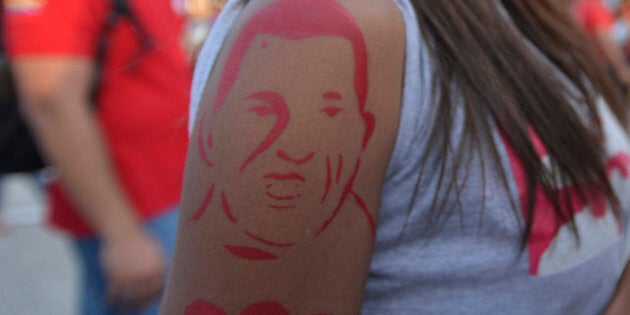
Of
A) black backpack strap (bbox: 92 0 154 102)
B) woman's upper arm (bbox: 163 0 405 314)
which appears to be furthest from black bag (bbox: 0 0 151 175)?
woman's upper arm (bbox: 163 0 405 314)

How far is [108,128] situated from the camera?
1.94m

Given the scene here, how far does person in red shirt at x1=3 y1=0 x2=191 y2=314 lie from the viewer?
1.80 metres

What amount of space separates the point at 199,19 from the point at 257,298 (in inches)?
83.1

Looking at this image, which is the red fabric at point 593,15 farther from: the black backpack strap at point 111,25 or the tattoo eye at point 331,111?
the tattoo eye at point 331,111

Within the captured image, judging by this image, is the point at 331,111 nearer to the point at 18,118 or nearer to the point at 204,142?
the point at 204,142

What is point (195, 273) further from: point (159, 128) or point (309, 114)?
point (159, 128)

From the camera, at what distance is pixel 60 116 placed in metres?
1.82

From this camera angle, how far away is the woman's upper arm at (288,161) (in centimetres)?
77

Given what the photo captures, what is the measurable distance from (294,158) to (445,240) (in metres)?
0.24

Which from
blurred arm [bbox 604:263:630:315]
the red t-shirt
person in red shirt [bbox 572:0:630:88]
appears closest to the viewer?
blurred arm [bbox 604:263:630:315]

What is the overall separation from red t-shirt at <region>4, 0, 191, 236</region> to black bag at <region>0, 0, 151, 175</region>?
0.05ft

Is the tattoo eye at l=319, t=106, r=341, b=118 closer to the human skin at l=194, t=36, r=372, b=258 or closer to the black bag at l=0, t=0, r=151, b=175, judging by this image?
the human skin at l=194, t=36, r=372, b=258

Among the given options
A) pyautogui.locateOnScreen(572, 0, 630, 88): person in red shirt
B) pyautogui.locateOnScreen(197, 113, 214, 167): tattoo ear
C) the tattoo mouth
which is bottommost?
the tattoo mouth

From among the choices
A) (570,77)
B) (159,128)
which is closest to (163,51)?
(159,128)
